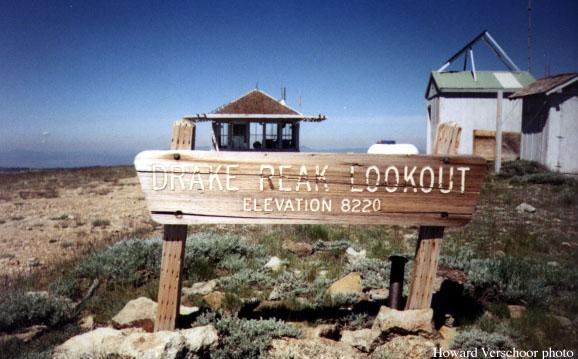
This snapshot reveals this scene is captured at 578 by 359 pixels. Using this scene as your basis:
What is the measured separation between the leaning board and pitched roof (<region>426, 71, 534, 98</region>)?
22911mm

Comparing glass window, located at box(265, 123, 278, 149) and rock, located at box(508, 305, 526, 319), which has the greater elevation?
glass window, located at box(265, 123, 278, 149)

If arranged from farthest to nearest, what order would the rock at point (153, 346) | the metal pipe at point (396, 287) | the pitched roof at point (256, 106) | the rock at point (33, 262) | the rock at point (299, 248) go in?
the pitched roof at point (256, 106), the rock at point (33, 262), the rock at point (299, 248), the metal pipe at point (396, 287), the rock at point (153, 346)

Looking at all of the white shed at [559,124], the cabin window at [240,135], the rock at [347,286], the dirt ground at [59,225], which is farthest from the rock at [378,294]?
the cabin window at [240,135]

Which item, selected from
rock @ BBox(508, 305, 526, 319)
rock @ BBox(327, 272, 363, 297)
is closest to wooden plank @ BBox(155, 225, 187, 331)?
rock @ BBox(327, 272, 363, 297)

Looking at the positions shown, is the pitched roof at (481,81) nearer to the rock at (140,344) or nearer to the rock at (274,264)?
the rock at (274,264)

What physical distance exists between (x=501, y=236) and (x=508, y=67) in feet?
76.4

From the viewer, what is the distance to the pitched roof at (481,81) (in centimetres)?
2350

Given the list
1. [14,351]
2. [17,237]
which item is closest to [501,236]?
[14,351]

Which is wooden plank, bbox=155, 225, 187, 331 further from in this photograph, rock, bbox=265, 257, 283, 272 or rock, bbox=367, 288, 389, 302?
rock, bbox=265, 257, 283, 272

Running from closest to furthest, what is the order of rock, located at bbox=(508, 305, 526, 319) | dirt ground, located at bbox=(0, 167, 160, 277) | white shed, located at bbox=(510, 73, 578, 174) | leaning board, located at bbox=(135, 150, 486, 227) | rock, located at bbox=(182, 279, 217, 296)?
leaning board, located at bbox=(135, 150, 486, 227) → rock, located at bbox=(508, 305, 526, 319) → rock, located at bbox=(182, 279, 217, 296) → dirt ground, located at bbox=(0, 167, 160, 277) → white shed, located at bbox=(510, 73, 578, 174)

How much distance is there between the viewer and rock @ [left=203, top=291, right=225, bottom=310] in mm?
4184

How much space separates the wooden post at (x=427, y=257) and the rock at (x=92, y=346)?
8.47 feet

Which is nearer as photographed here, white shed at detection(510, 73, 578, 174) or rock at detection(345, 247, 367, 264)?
rock at detection(345, 247, 367, 264)

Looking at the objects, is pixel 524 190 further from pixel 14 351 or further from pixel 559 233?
pixel 14 351
